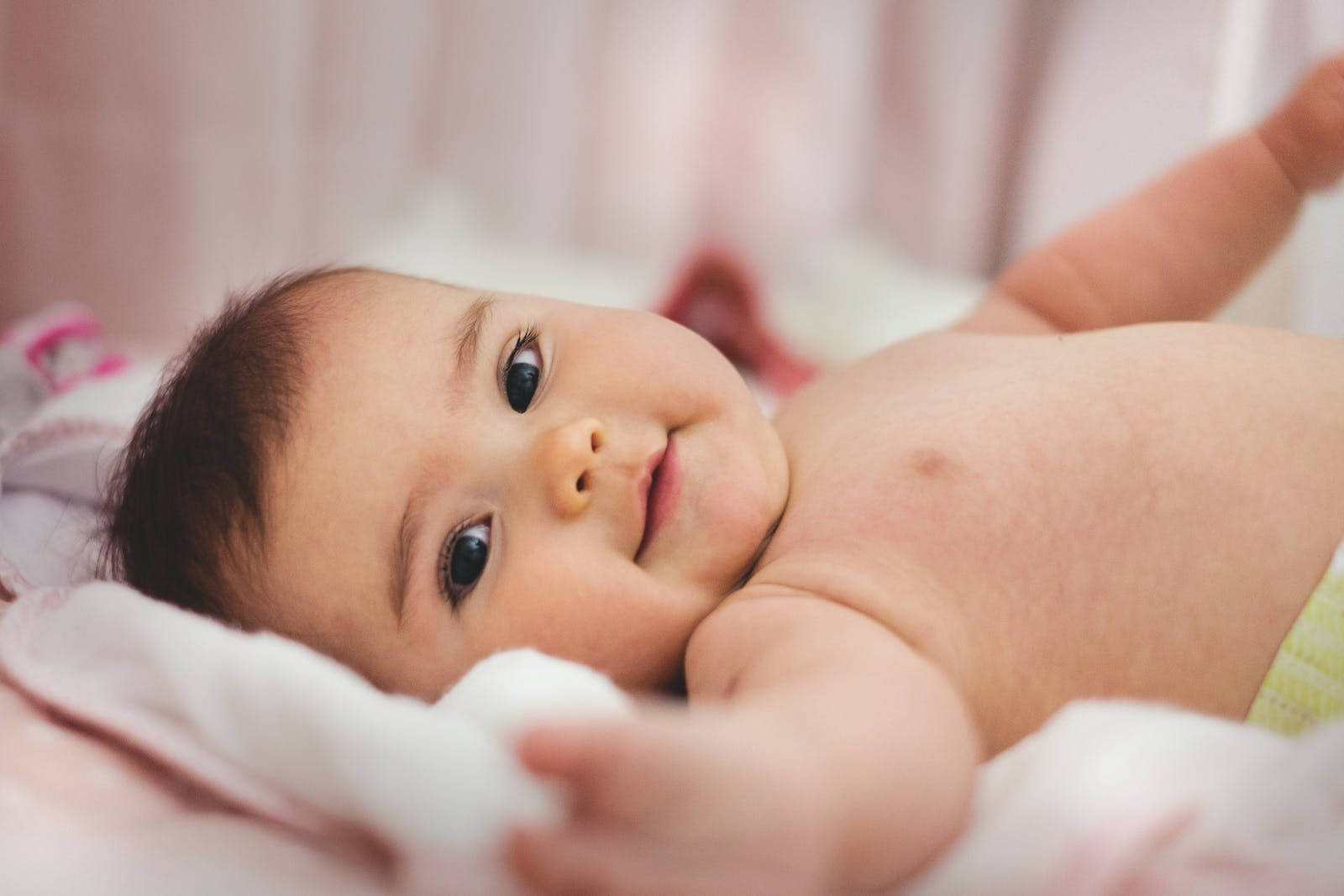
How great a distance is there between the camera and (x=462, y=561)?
74 centimetres

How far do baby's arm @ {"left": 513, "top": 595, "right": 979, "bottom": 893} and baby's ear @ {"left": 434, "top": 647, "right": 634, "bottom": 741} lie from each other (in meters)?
0.07

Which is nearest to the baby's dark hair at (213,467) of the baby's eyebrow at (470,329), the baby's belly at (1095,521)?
the baby's eyebrow at (470,329)

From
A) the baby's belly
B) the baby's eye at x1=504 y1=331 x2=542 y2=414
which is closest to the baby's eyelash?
the baby's eye at x1=504 y1=331 x2=542 y2=414

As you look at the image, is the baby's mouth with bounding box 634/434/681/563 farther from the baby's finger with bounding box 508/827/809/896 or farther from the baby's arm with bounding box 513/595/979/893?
the baby's finger with bounding box 508/827/809/896

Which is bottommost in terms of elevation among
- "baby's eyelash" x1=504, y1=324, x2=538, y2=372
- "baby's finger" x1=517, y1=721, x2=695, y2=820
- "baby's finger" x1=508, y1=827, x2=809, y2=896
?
"baby's finger" x1=508, y1=827, x2=809, y2=896

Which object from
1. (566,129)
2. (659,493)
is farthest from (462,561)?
(566,129)

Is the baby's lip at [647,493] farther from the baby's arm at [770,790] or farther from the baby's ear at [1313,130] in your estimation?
the baby's ear at [1313,130]

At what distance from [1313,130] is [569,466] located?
0.75 metres

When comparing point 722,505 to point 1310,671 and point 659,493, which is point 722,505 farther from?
point 1310,671

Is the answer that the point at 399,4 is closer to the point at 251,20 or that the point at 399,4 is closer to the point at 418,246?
the point at 251,20

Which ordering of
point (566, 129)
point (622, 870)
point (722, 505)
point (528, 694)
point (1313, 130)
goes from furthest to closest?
point (566, 129) < point (1313, 130) < point (722, 505) < point (528, 694) < point (622, 870)

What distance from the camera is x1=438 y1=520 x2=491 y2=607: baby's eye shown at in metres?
0.74

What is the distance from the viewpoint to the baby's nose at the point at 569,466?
2.32 ft

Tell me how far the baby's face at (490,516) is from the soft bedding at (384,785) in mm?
113
